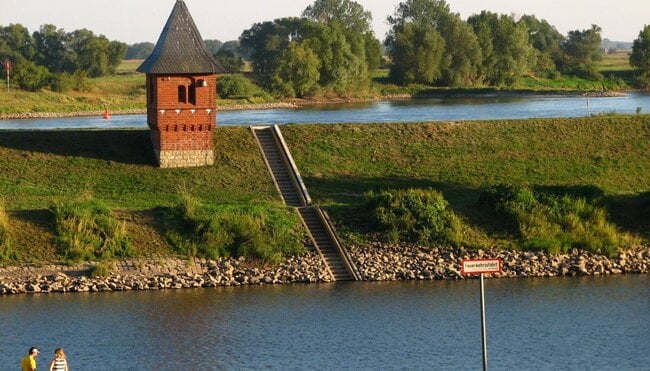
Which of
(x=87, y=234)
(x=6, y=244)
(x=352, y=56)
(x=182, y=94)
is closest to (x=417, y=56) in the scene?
(x=352, y=56)

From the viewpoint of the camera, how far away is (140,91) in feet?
392

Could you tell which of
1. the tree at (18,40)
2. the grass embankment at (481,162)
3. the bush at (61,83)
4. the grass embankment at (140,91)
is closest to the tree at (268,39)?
the grass embankment at (140,91)

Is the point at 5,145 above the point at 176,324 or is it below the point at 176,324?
above

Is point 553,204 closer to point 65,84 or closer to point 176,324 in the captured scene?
point 176,324

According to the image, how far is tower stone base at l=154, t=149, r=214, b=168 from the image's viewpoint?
56125mm

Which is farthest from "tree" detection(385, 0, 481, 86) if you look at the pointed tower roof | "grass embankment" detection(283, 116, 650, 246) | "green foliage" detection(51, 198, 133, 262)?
"green foliage" detection(51, 198, 133, 262)

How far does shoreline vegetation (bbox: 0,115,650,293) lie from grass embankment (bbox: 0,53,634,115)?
49702 mm

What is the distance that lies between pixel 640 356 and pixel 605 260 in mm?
12454

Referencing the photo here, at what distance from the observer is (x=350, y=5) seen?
16788 cm

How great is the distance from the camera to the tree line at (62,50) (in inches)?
5600

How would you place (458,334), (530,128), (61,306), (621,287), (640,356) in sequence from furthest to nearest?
(530,128)
(621,287)
(61,306)
(458,334)
(640,356)

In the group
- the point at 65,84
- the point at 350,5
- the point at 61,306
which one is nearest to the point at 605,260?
the point at 61,306

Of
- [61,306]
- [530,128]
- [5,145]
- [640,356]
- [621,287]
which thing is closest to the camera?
[640,356]

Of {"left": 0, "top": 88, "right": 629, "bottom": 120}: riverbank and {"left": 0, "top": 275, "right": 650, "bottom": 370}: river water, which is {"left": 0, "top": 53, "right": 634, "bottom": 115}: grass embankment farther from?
{"left": 0, "top": 275, "right": 650, "bottom": 370}: river water
